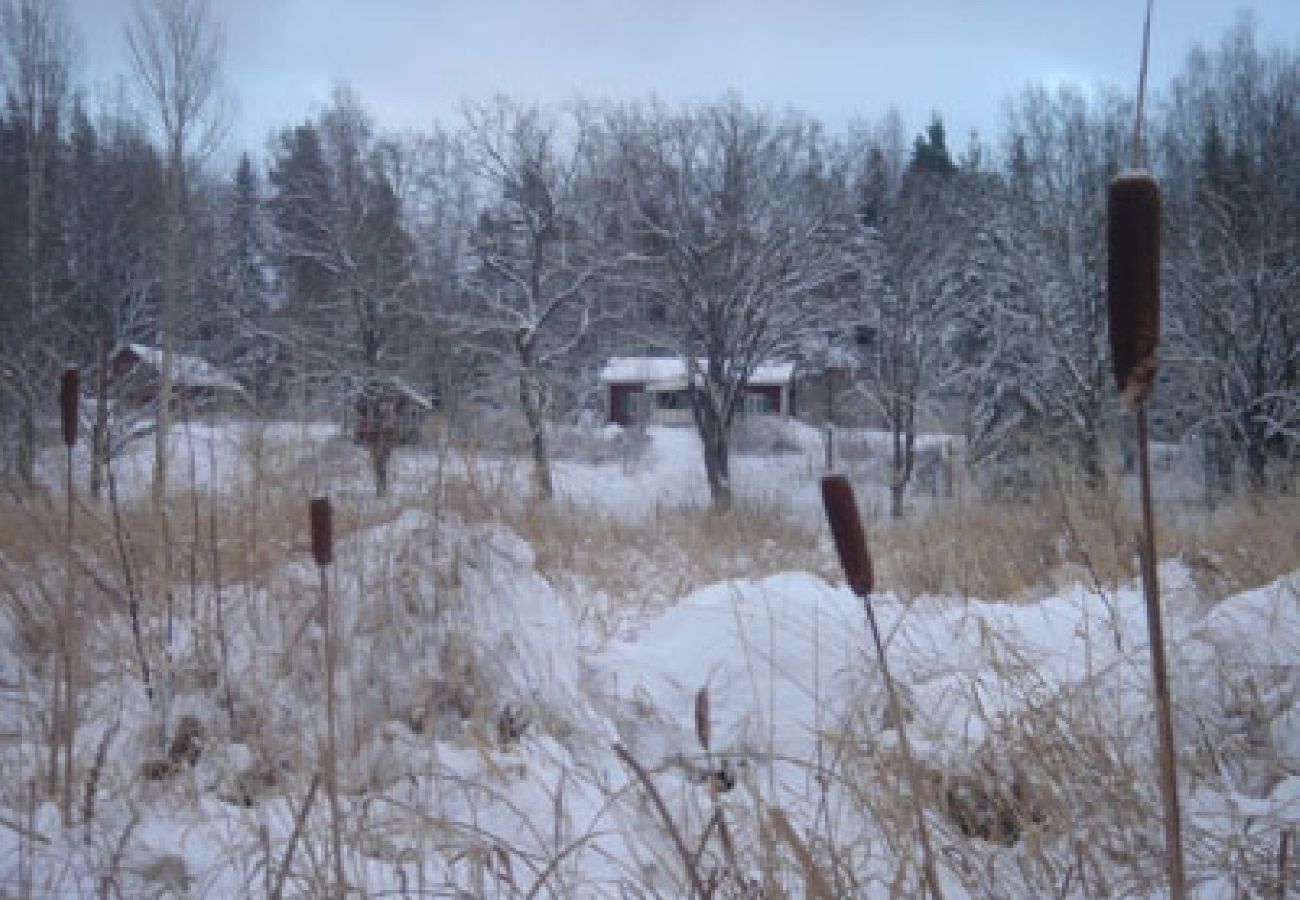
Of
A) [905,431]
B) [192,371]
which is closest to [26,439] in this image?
[192,371]

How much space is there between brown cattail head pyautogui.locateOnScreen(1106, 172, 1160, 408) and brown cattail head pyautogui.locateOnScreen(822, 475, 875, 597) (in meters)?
0.22

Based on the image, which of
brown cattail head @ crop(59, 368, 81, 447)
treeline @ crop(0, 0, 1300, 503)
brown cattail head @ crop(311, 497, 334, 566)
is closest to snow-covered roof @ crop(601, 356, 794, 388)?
treeline @ crop(0, 0, 1300, 503)

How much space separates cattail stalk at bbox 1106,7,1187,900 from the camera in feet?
1.49

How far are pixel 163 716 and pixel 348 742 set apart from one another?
1.70 feet

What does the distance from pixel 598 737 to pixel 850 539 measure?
176 centimetres

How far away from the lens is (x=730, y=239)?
18.6 m

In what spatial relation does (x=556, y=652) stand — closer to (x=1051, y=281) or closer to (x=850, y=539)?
(x=850, y=539)

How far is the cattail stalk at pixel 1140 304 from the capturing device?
46cm

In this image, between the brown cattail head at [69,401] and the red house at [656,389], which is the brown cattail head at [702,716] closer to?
the brown cattail head at [69,401]

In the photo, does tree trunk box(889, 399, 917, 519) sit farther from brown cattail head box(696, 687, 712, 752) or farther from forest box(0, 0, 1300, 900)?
brown cattail head box(696, 687, 712, 752)

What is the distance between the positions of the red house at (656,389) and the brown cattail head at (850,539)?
29367 millimetres

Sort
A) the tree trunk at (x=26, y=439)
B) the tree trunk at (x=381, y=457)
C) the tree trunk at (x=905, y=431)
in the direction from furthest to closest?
the tree trunk at (x=905, y=431)
the tree trunk at (x=26, y=439)
the tree trunk at (x=381, y=457)

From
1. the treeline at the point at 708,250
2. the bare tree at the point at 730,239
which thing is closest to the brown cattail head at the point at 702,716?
the treeline at the point at 708,250

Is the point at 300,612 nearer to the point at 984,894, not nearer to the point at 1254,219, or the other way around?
the point at 984,894
